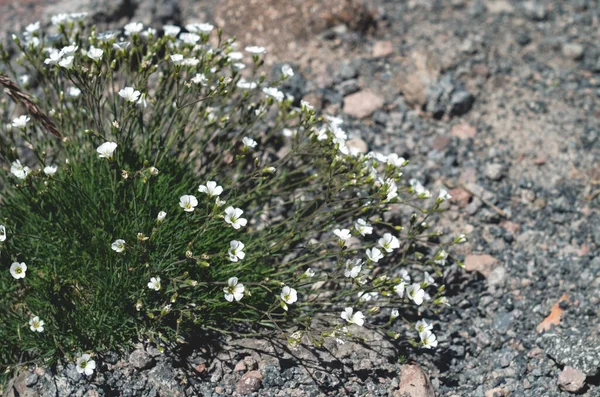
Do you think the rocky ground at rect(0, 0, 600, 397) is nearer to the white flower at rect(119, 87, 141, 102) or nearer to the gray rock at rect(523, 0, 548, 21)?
the gray rock at rect(523, 0, 548, 21)

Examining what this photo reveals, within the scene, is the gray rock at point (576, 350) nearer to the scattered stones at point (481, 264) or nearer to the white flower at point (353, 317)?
the scattered stones at point (481, 264)

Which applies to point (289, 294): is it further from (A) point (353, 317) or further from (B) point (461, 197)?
(B) point (461, 197)

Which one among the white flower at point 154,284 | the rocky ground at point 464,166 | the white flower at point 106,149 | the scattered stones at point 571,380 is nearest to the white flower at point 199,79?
the white flower at point 106,149

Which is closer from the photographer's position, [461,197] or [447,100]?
[461,197]

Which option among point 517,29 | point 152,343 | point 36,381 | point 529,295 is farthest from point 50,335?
point 517,29

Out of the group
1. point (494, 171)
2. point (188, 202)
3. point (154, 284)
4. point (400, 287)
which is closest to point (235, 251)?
point (188, 202)

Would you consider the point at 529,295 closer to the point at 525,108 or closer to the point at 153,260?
the point at 525,108

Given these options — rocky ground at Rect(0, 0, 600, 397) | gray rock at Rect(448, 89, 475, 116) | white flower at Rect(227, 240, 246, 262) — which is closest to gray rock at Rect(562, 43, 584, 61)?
rocky ground at Rect(0, 0, 600, 397)
